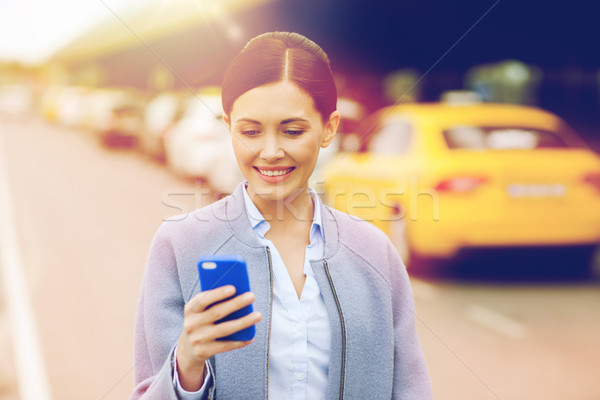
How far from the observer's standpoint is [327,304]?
1.52 m

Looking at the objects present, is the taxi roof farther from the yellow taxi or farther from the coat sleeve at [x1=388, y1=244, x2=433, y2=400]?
the coat sleeve at [x1=388, y1=244, x2=433, y2=400]

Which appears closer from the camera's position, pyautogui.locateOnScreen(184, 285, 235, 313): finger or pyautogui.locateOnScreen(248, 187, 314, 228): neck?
pyautogui.locateOnScreen(184, 285, 235, 313): finger

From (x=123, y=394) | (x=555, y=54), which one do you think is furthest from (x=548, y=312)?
(x=555, y=54)

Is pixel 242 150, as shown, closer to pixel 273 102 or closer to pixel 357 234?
pixel 273 102

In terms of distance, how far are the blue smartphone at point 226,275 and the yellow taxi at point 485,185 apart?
532cm

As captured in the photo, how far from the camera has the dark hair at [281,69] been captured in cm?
154

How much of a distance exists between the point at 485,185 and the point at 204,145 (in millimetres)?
7133

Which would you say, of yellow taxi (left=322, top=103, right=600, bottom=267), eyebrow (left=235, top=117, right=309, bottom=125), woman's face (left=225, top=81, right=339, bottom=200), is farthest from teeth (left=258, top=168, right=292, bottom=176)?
yellow taxi (left=322, top=103, right=600, bottom=267)

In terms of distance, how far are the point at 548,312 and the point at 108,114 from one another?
19.2 meters

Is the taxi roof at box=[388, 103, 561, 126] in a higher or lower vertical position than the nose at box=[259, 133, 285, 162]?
higher

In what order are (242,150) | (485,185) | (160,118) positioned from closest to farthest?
1. (242,150)
2. (485,185)
3. (160,118)

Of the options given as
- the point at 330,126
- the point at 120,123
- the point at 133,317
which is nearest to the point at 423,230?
the point at 133,317

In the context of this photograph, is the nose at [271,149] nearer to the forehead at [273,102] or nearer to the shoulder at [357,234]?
the forehead at [273,102]

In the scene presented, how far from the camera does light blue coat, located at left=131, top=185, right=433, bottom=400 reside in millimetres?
1472
